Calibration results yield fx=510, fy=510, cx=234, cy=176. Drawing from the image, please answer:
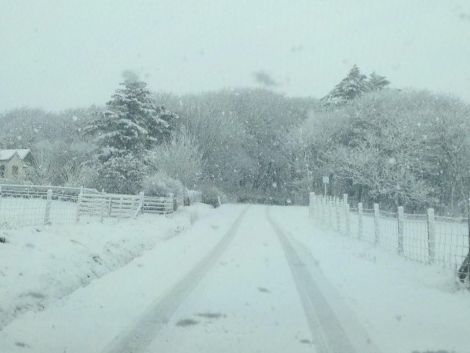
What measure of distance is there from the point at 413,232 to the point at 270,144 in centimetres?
6363

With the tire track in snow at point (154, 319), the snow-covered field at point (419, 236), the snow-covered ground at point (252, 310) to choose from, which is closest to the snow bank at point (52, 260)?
the snow-covered ground at point (252, 310)

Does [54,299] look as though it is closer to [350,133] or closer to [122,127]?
[122,127]

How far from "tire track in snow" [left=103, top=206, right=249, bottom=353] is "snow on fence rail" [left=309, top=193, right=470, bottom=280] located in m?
4.63

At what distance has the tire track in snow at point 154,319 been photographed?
512 centimetres

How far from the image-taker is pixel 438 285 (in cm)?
888

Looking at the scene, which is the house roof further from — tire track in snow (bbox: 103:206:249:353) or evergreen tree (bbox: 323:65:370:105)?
tire track in snow (bbox: 103:206:249:353)

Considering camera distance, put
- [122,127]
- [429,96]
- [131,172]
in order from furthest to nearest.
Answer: [429,96]
[122,127]
[131,172]

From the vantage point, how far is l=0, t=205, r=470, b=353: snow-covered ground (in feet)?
17.4

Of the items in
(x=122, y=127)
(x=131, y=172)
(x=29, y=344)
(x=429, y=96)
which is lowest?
(x=29, y=344)

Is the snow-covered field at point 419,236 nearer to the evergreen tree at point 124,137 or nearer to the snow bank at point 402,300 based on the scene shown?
the snow bank at point 402,300

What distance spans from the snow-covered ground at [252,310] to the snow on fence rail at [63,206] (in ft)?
14.1

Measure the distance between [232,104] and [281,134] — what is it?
401 inches

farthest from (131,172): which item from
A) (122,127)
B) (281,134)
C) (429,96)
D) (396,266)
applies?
(281,134)

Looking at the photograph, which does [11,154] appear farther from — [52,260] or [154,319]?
[154,319]
